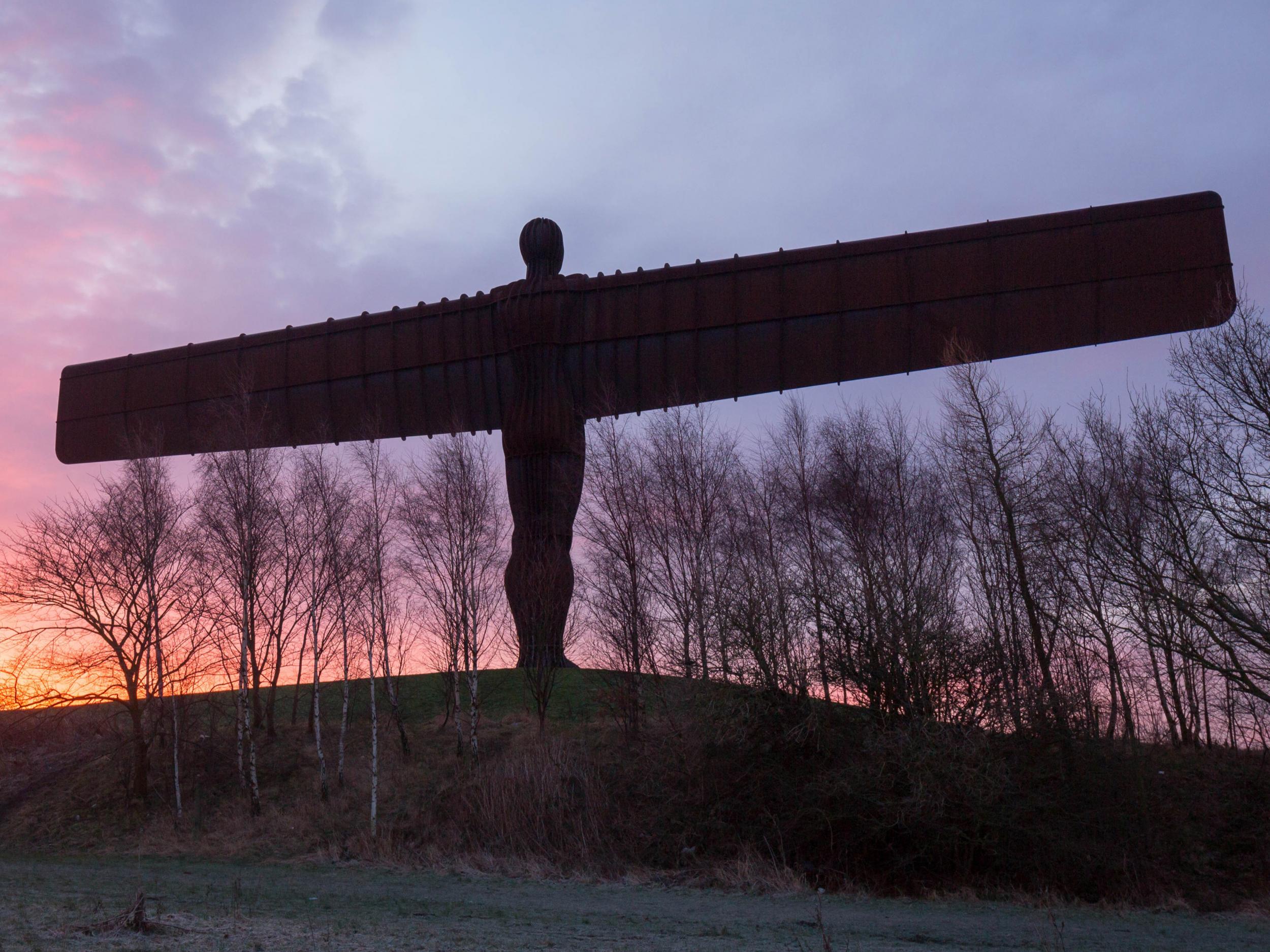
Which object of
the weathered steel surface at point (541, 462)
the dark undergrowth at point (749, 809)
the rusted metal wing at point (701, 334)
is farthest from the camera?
the weathered steel surface at point (541, 462)

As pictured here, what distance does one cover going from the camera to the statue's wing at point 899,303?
19.2 m

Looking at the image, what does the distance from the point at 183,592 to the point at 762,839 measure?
1549 cm

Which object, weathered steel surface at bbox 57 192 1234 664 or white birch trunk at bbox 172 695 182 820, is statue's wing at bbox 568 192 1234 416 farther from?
white birch trunk at bbox 172 695 182 820

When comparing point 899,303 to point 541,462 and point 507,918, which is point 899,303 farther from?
point 507,918

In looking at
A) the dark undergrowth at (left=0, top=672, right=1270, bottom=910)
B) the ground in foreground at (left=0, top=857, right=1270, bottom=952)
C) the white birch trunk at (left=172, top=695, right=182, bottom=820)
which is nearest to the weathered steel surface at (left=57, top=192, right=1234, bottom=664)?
the dark undergrowth at (left=0, top=672, right=1270, bottom=910)

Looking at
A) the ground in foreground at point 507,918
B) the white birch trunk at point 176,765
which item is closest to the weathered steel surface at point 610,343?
the white birch trunk at point 176,765

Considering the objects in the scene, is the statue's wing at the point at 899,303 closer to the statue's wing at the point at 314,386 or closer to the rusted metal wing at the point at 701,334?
the rusted metal wing at the point at 701,334

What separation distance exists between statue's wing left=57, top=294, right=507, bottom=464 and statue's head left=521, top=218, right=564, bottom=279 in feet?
4.87

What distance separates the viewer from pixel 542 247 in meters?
23.3

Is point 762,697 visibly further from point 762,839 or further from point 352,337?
point 352,337

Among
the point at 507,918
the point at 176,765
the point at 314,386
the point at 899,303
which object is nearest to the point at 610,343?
the point at 899,303

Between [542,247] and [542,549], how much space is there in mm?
7488

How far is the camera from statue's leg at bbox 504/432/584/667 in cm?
2158

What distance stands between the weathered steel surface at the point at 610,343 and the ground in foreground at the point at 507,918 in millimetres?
7448
